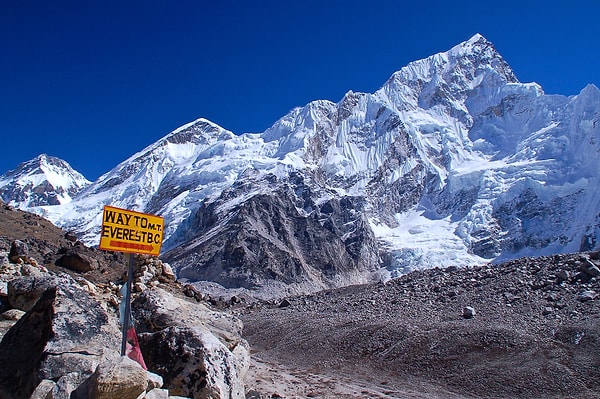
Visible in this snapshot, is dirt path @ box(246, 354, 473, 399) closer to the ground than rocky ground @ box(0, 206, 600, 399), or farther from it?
closer to the ground

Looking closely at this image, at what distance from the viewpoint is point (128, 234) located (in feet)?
30.2

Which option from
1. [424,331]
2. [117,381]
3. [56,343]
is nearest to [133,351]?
[56,343]

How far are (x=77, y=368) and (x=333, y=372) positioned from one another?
45.1 feet

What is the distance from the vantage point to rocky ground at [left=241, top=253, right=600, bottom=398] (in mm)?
16734

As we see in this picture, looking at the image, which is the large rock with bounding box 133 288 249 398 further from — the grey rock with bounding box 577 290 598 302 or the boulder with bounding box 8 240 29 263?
the grey rock with bounding box 577 290 598 302

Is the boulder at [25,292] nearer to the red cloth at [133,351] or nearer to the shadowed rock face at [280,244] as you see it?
the red cloth at [133,351]

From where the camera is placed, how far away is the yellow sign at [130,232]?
887cm

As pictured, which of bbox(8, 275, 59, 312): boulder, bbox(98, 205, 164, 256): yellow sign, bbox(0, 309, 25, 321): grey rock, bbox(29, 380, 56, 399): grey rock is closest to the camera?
bbox(29, 380, 56, 399): grey rock

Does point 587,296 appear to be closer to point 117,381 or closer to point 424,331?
point 424,331

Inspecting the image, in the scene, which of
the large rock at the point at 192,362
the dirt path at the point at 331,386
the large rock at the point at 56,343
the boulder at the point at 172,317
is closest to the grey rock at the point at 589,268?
the dirt path at the point at 331,386

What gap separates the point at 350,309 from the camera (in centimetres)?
3092

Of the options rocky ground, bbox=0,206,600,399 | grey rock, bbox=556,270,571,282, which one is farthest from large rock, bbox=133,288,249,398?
grey rock, bbox=556,270,571,282

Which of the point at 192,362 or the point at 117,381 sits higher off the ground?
the point at 192,362

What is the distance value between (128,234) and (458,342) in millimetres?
14700
